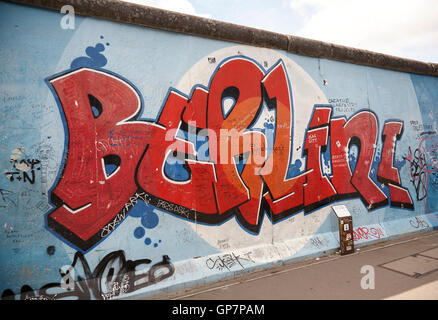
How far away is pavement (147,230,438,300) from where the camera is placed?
402 centimetres

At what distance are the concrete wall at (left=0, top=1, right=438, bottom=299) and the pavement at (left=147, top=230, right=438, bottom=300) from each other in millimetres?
295

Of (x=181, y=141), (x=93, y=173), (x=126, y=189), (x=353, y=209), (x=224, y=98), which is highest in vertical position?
(x=224, y=98)

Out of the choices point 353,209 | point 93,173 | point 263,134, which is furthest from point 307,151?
point 93,173

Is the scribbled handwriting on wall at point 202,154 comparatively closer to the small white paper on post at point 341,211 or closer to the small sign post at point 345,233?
the small white paper on post at point 341,211

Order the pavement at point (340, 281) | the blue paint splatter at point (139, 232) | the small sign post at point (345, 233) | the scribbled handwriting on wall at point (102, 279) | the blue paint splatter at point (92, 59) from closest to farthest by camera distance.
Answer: the scribbled handwriting on wall at point (102, 279), the pavement at point (340, 281), the blue paint splatter at point (92, 59), the blue paint splatter at point (139, 232), the small sign post at point (345, 233)

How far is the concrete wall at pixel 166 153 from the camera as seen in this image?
3.83 meters

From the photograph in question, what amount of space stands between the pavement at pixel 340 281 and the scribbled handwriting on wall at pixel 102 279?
0.36 m

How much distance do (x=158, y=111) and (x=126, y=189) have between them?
1.37m

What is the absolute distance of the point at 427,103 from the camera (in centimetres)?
823

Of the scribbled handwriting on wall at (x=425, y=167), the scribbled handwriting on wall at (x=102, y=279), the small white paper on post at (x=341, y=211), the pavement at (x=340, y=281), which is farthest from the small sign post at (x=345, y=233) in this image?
the scribbled handwriting on wall at (x=102, y=279)

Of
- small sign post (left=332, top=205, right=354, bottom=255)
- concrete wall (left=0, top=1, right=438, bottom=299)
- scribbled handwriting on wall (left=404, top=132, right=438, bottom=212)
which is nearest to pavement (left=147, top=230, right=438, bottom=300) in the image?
small sign post (left=332, top=205, right=354, bottom=255)

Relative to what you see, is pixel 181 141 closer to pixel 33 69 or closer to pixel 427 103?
pixel 33 69

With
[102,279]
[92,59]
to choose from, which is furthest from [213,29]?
[102,279]

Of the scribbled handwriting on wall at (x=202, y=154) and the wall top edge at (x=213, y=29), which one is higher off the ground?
the wall top edge at (x=213, y=29)
